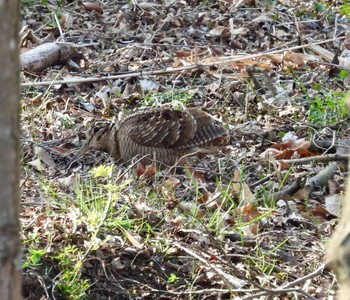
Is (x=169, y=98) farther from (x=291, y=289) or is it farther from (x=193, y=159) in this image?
(x=291, y=289)

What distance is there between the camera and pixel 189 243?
4785mm

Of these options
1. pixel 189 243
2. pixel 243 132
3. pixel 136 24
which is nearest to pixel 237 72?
pixel 243 132

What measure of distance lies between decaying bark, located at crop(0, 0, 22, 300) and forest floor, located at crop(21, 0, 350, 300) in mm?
1796

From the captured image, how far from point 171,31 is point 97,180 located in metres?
3.99

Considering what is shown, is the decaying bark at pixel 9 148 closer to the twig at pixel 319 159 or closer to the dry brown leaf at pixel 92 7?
the twig at pixel 319 159

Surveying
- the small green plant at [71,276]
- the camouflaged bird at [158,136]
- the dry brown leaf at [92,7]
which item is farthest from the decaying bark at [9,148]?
the dry brown leaf at [92,7]

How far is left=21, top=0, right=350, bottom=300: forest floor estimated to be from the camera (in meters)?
4.47

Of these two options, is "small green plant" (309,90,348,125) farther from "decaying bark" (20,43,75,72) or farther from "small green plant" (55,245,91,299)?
"small green plant" (55,245,91,299)

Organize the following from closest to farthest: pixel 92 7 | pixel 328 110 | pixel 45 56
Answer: pixel 328 110, pixel 45 56, pixel 92 7

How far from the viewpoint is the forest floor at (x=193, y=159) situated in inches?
176

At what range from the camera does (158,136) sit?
252 inches

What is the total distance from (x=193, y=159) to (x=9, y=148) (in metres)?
4.47

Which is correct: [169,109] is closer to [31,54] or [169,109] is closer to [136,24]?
[31,54]

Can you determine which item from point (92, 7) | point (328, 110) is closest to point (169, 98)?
point (328, 110)
